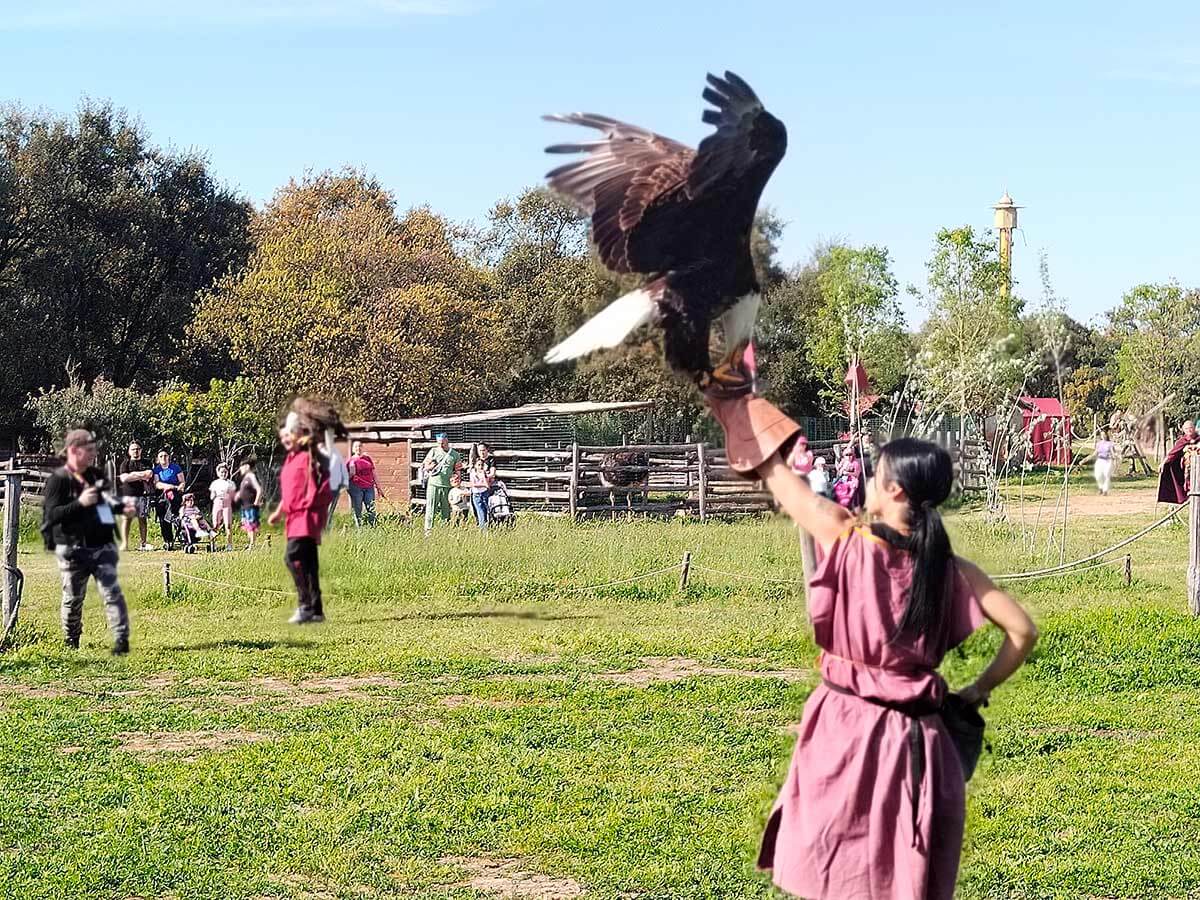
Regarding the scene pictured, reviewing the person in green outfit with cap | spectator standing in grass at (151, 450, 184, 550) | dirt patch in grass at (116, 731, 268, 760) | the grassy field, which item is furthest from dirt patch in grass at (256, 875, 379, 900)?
spectator standing in grass at (151, 450, 184, 550)

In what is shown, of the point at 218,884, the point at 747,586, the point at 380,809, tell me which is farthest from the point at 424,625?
the point at 218,884

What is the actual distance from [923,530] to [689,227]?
1.60m

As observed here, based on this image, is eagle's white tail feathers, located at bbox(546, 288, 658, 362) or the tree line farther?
the tree line

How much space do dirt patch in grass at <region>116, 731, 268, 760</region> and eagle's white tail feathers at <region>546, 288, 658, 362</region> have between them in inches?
480

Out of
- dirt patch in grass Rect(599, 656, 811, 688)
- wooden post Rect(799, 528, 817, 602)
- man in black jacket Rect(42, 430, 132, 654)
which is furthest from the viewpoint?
dirt patch in grass Rect(599, 656, 811, 688)

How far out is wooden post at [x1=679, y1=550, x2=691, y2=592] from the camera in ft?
65.5

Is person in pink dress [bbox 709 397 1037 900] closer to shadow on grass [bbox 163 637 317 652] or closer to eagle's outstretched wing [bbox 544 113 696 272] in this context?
eagle's outstretched wing [bbox 544 113 696 272]

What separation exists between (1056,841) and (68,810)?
7.91 m

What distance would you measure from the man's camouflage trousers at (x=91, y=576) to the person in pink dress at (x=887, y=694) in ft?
6.50

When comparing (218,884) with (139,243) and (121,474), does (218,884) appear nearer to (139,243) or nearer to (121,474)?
(139,243)

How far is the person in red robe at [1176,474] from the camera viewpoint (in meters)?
26.6

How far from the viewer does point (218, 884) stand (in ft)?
36.6

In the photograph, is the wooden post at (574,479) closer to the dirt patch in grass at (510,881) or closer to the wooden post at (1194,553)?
the dirt patch in grass at (510,881)

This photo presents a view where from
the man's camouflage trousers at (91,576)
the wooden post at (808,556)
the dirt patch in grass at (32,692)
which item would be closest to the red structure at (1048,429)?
the wooden post at (808,556)
